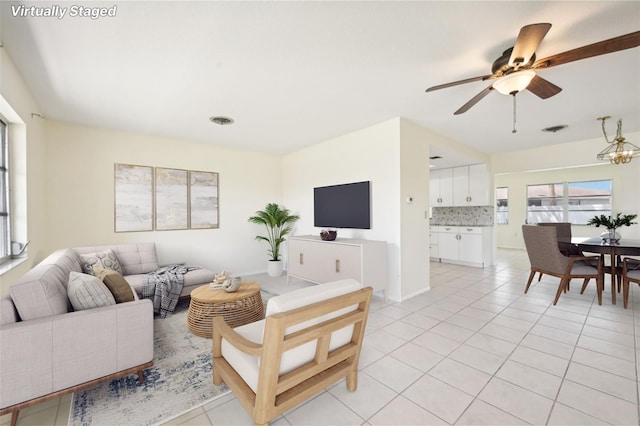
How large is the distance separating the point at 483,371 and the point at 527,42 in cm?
231

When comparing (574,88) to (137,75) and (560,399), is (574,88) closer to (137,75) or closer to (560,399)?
(560,399)

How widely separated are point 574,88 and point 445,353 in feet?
9.83

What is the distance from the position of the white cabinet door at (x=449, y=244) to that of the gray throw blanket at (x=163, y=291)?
5.53m

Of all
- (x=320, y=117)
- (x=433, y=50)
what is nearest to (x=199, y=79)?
(x=320, y=117)

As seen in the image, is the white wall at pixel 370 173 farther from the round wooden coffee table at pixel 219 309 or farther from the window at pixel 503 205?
the window at pixel 503 205

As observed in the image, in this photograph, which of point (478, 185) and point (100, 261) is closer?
point (100, 261)

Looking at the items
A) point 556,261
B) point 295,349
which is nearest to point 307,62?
point 295,349

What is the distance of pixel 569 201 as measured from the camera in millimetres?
7621

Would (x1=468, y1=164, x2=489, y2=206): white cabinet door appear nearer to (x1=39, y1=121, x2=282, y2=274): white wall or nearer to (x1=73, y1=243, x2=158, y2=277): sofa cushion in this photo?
(x1=39, y1=121, x2=282, y2=274): white wall

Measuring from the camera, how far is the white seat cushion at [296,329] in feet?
4.42

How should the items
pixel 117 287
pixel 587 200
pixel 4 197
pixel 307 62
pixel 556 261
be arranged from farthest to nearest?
pixel 587 200
pixel 556 261
pixel 4 197
pixel 307 62
pixel 117 287

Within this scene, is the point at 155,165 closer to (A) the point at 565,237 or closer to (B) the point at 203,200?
(B) the point at 203,200

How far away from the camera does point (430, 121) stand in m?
3.76

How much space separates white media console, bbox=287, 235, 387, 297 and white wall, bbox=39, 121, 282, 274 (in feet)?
4.73
